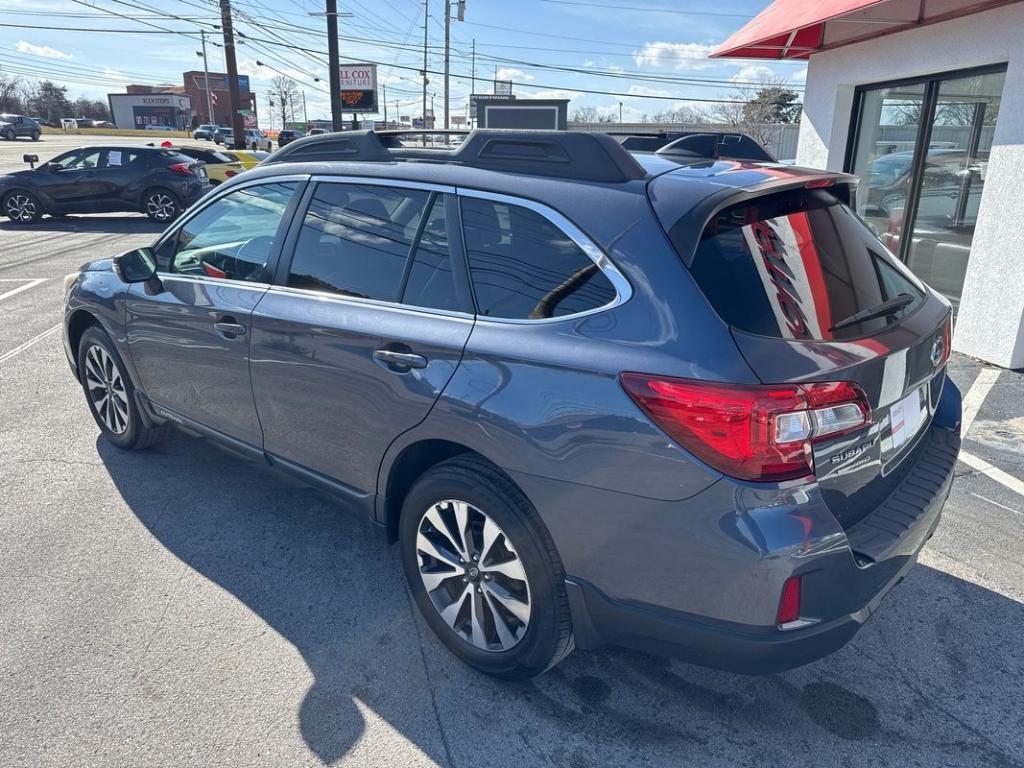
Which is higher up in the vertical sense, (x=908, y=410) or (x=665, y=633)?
(x=908, y=410)

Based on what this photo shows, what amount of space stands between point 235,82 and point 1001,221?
2594 centimetres

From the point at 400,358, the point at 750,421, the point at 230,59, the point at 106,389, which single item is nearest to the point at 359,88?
the point at 230,59

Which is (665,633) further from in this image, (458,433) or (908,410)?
(908,410)

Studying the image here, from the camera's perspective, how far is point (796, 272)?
221 cm

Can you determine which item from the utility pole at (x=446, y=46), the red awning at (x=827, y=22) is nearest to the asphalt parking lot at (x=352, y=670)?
the red awning at (x=827, y=22)

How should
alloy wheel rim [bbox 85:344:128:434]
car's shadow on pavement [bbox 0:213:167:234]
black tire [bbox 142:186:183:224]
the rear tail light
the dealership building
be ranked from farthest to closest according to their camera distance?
black tire [bbox 142:186:183:224]
car's shadow on pavement [bbox 0:213:167:234]
the dealership building
alloy wheel rim [bbox 85:344:128:434]
the rear tail light

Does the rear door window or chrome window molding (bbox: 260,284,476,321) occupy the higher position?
the rear door window

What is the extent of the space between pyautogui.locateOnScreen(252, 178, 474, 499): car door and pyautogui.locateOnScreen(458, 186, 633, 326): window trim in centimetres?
10

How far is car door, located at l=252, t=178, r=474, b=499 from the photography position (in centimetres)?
257

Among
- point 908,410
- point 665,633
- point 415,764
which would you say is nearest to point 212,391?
point 415,764

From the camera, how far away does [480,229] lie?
2.55 m

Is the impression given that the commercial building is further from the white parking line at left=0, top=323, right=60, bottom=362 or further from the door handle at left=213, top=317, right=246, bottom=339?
the door handle at left=213, top=317, right=246, bottom=339

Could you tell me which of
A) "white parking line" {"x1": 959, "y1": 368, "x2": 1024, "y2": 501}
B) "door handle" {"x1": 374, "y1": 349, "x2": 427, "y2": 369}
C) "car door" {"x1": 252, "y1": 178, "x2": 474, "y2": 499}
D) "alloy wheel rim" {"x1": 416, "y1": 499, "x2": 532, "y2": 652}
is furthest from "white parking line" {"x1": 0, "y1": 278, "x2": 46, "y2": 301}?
"white parking line" {"x1": 959, "y1": 368, "x2": 1024, "y2": 501}

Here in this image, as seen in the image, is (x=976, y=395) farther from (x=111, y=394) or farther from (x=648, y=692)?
(x=111, y=394)
